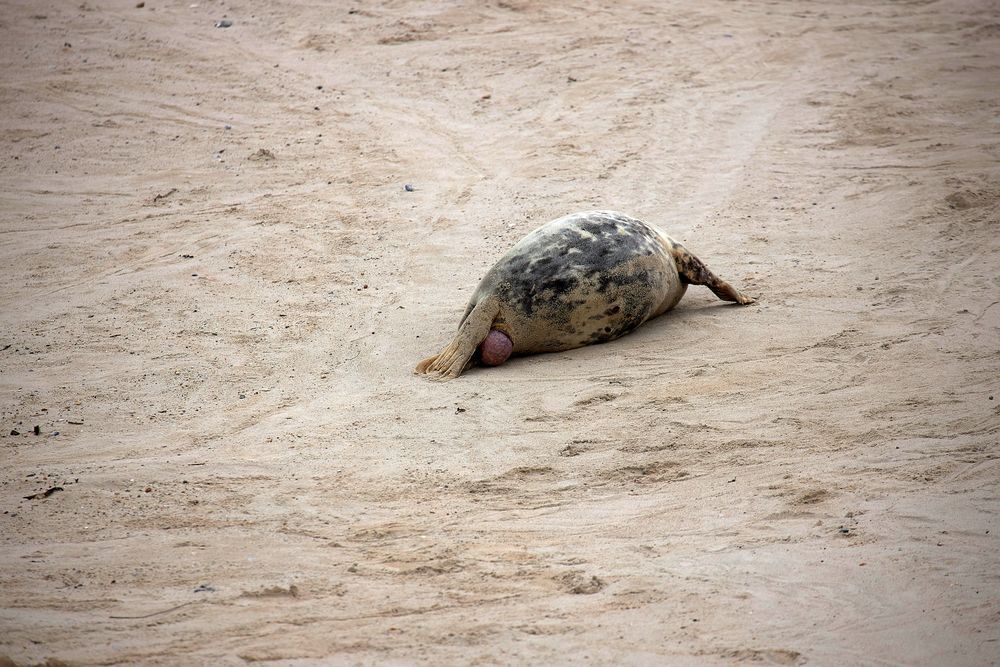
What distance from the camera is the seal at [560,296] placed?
6.07m

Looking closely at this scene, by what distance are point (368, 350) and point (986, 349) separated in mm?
3614

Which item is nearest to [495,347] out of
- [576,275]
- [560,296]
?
[560,296]

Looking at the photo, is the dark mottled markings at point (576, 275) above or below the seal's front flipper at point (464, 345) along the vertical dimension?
above

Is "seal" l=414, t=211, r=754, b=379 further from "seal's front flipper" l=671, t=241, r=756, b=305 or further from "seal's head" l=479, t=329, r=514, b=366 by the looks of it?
"seal's front flipper" l=671, t=241, r=756, b=305

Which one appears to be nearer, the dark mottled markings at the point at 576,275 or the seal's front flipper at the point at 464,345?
the seal's front flipper at the point at 464,345

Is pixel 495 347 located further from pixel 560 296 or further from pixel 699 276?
pixel 699 276

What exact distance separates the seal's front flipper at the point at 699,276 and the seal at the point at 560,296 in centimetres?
23

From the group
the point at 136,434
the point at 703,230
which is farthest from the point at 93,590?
the point at 703,230


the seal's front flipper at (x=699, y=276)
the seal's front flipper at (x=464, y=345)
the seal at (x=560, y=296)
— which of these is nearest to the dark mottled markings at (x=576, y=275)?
the seal at (x=560, y=296)

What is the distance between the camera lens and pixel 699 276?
6.57 m

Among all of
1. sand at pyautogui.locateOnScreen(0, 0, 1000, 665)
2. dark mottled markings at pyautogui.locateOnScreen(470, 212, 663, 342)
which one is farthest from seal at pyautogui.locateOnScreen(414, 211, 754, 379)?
sand at pyautogui.locateOnScreen(0, 0, 1000, 665)

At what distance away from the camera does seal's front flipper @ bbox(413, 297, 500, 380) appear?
595 centimetres

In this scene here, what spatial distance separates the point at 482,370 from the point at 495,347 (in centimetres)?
16

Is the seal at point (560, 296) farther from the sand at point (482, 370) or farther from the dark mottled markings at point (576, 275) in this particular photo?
the sand at point (482, 370)
